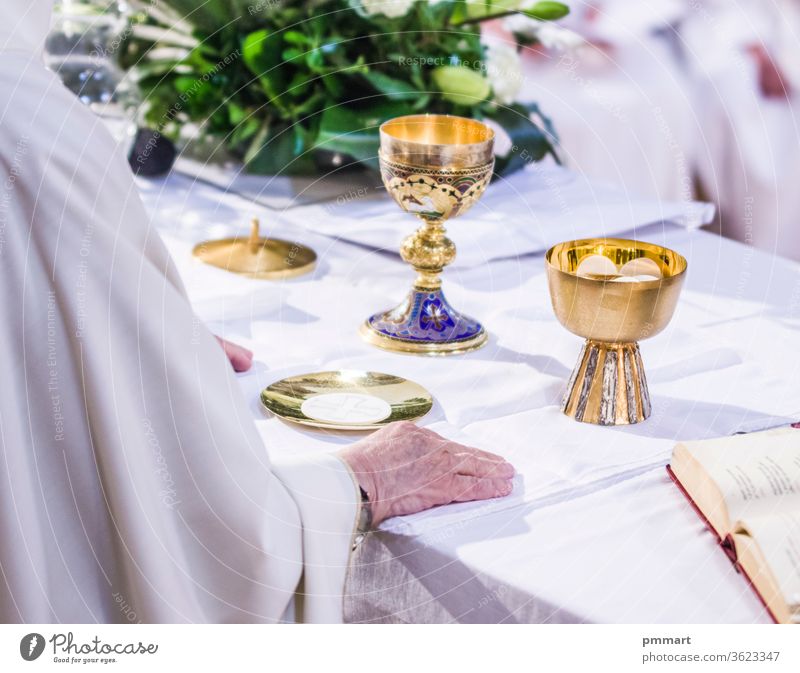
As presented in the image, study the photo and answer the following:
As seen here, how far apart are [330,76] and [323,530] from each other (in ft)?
3.09

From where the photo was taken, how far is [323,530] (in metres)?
0.79

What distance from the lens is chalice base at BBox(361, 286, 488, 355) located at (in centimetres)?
113

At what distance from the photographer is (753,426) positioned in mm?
969

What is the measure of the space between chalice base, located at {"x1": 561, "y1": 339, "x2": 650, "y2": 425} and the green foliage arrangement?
0.70m

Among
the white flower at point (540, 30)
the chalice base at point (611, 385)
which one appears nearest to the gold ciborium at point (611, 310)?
the chalice base at point (611, 385)

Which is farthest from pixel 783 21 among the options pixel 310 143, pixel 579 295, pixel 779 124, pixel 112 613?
pixel 112 613

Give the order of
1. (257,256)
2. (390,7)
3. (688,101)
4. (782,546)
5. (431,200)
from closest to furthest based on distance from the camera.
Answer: (782,546) < (431,200) < (257,256) < (390,7) < (688,101)

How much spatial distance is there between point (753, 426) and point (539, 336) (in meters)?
0.27

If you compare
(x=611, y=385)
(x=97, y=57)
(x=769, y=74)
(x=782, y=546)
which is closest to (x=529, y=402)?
(x=611, y=385)

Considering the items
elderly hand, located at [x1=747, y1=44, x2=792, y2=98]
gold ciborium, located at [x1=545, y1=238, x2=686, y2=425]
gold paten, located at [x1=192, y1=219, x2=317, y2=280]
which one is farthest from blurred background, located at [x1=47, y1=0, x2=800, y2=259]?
gold ciborium, located at [x1=545, y1=238, x2=686, y2=425]

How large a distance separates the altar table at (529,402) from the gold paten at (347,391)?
1 centimetres

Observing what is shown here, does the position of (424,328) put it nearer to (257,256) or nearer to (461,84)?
(257,256)

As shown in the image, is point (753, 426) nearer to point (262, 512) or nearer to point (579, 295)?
point (579, 295)
